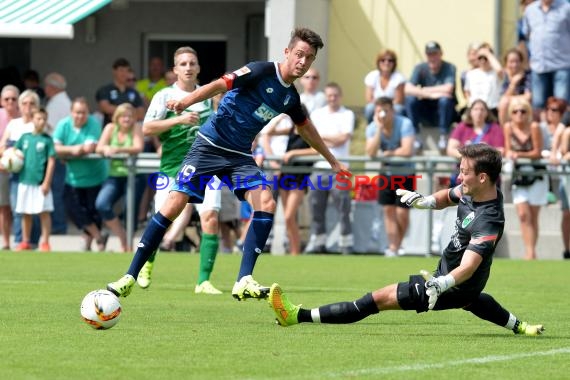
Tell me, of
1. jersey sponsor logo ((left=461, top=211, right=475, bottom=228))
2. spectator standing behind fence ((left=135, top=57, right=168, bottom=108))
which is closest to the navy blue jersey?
jersey sponsor logo ((left=461, top=211, right=475, bottom=228))

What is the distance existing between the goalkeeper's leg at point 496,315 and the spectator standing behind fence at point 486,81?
10464mm

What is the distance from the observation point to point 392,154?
18203mm

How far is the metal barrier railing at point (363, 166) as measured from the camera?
1784cm

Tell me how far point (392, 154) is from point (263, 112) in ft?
25.8

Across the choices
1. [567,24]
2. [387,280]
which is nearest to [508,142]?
[567,24]

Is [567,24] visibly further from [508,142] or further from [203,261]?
[203,261]

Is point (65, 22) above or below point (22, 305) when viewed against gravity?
above

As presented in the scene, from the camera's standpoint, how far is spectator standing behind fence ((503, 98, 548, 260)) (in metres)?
17.7

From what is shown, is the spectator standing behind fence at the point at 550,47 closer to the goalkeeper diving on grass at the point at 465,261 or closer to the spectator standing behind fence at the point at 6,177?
the spectator standing behind fence at the point at 6,177

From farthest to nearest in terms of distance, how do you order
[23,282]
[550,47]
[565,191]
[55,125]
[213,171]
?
1. [55,125]
2. [550,47]
3. [565,191]
4. [23,282]
5. [213,171]

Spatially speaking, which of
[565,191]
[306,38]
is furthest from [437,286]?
[565,191]

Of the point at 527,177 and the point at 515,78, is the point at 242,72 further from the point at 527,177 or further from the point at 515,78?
the point at 515,78

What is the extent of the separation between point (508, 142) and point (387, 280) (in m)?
4.55

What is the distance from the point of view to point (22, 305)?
10.5m
